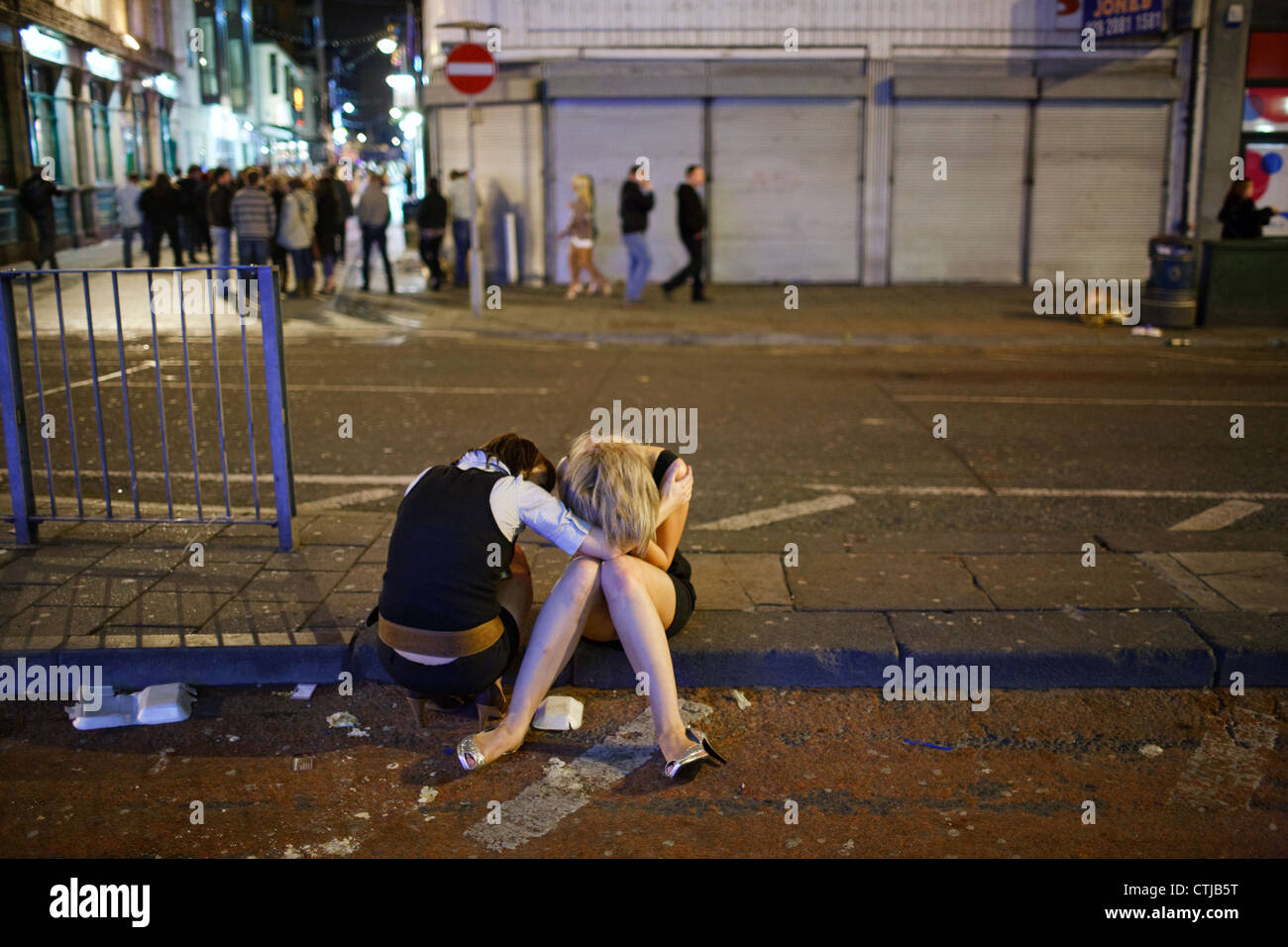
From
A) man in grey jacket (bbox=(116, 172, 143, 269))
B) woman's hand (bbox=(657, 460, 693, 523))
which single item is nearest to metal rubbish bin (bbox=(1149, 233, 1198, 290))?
woman's hand (bbox=(657, 460, 693, 523))

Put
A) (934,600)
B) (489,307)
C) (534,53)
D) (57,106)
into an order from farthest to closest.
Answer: (57,106), (534,53), (489,307), (934,600)

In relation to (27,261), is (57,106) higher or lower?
higher

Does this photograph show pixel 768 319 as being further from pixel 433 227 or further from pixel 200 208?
pixel 200 208

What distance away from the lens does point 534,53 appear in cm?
1902

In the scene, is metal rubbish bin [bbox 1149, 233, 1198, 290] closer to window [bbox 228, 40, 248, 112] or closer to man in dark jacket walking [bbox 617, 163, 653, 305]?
man in dark jacket walking [bbox 617, 163, 653, 305]

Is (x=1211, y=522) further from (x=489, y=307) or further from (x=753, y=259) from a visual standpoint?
(x=753, y=259)

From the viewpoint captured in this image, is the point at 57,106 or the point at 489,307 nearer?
the point at 489,307

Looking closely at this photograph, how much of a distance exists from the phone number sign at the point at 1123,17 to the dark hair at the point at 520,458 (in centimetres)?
1693

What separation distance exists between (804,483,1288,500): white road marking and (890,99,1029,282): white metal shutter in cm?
1294

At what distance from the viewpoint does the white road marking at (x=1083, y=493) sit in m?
7.18

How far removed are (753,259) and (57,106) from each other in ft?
47.9

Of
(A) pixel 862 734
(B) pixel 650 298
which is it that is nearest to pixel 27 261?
(B) pixel 650 298

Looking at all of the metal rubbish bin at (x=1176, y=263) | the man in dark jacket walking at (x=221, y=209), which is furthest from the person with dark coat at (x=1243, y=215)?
the man in dark jacket walking at (x=221, y=209)
